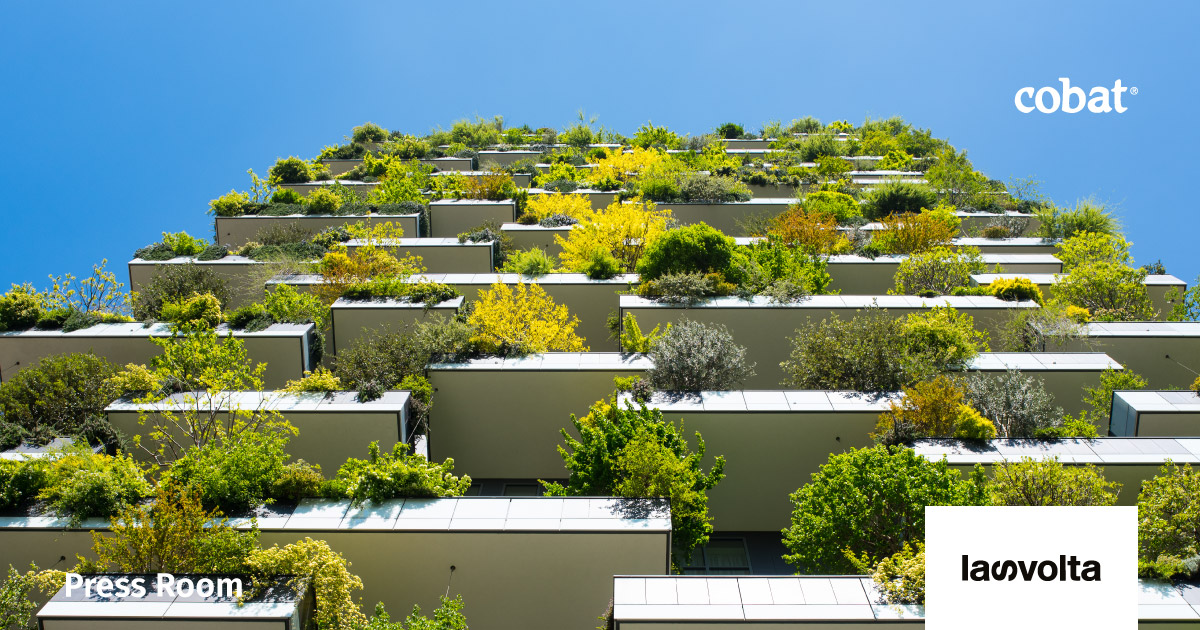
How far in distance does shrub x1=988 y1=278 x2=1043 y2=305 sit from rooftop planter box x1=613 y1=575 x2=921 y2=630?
33.8 ft

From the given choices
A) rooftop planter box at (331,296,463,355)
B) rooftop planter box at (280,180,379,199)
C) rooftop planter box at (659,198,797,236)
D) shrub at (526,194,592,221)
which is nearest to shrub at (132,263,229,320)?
rooftop planter box at (331,296,463,355)

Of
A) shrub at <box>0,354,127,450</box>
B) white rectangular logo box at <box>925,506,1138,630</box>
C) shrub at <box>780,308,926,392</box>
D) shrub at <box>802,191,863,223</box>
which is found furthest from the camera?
shrub at <box>802,191,863,223</box>

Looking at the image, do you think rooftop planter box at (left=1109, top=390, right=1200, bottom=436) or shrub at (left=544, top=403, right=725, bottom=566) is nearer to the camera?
shrub at (left=544, top=403, right=725, bottom=566)

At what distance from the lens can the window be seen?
1142 cm

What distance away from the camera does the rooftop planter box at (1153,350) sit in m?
14.5

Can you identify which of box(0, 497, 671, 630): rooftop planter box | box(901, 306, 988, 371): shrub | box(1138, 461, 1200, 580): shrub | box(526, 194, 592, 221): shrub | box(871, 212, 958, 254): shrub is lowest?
box(0, 497, 671, 630): rooftop planter box

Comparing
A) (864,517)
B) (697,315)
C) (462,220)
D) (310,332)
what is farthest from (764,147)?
(864,517)

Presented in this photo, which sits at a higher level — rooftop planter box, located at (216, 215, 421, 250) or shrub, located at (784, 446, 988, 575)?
rooftop planter box, located at (216, 215, 421, 250)

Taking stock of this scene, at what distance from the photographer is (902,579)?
25.5 ft

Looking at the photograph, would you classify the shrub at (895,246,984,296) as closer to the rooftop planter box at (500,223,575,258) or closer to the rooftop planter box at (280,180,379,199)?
the rooftop planter box at (500,223,575,258)

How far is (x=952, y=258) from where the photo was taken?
1798 cm

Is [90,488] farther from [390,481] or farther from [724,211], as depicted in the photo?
[724,211]

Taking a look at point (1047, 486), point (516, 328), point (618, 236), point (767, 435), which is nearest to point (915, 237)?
point (618, 236)

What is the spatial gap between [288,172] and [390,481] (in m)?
24.0
